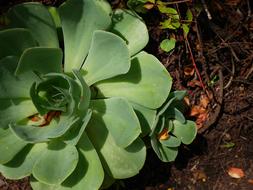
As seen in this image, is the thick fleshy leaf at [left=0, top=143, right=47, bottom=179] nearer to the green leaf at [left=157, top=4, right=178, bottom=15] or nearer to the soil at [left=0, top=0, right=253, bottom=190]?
the soil at [left=0, top=0, right=253, bottom=190]

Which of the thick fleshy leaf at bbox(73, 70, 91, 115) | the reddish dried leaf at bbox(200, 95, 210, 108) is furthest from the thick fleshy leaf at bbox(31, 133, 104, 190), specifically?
the reddish dried leaf at bbox(200, 95, 210, 108)

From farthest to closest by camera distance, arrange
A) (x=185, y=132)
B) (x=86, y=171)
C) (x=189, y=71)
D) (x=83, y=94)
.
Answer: (x=189, y=71) → (x=185, y=132) → (x=86, y=171) → (x=83, y=94)

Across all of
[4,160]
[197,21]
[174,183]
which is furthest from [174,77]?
[4,160]

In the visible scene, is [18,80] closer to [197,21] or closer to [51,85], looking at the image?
[51,85]

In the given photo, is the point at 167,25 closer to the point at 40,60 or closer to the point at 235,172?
the point at 40,60

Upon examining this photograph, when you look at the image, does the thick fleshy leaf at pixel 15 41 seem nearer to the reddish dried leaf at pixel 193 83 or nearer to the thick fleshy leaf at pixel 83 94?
the thick fleshy leaf at pixel 83 94

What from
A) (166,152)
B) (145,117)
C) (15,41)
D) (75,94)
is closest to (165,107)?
(145,117)
